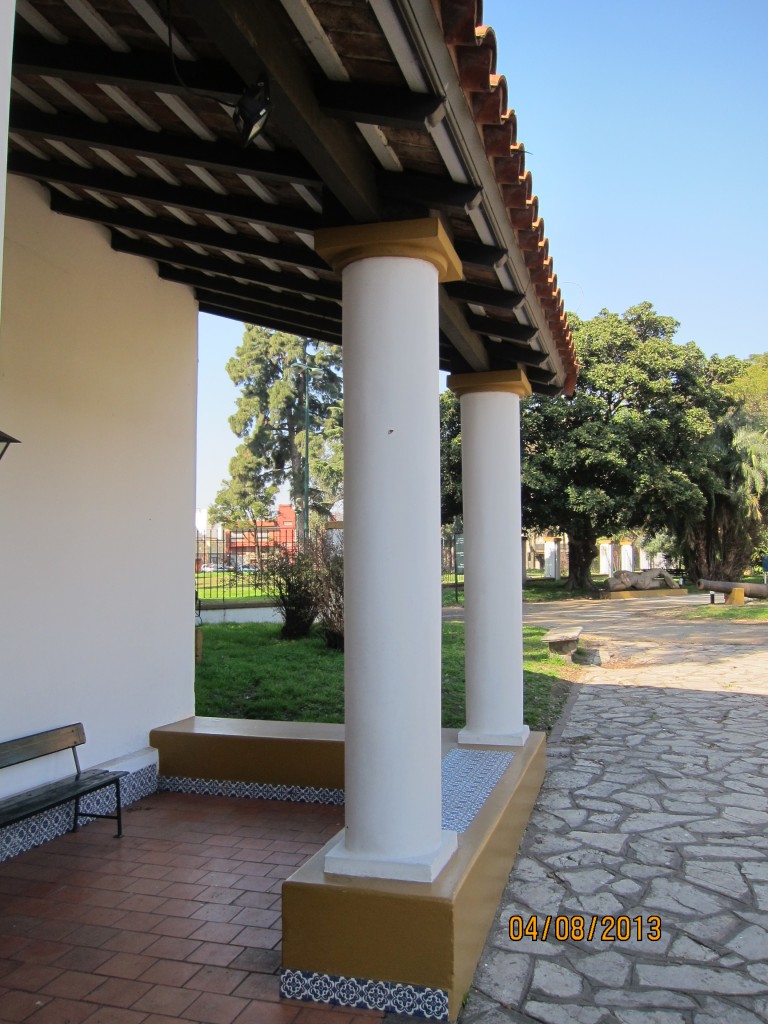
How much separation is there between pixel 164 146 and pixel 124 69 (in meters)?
0.50

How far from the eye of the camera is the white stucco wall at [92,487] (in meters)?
4.29

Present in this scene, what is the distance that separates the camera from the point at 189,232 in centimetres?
421

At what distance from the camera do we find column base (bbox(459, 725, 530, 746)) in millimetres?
5078

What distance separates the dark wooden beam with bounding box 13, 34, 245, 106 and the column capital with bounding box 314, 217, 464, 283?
2.00 ft

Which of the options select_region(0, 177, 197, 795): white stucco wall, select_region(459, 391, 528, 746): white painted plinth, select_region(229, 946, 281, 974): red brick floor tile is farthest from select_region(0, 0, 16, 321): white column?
select_region(459, 391, 528, 746): white painted plinth

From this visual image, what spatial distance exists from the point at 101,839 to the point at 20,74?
3.77m

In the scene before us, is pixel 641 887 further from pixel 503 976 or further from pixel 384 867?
pixel 384 867

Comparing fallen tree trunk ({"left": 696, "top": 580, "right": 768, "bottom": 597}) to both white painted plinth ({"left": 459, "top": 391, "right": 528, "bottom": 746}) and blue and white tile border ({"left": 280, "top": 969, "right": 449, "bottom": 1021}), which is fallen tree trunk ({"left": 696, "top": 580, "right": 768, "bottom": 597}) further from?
blue and white tile border ({"left": 280, "top": 969, "right": 449, "bottom": 1021})

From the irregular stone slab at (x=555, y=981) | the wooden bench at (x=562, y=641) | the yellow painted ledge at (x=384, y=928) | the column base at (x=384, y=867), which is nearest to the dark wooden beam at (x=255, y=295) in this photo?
the column base at (x=384, y=867)

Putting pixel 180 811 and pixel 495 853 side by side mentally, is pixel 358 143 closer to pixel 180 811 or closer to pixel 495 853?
pixel 495 853

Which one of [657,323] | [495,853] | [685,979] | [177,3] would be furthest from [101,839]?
[657,323]

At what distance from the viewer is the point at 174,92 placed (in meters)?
2.69

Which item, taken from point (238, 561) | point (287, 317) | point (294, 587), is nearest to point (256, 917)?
point (287, 317)

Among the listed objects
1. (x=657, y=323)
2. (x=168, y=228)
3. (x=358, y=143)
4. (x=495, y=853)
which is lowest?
(x=495, y=853)
